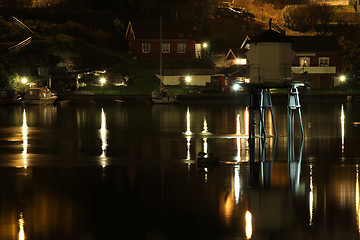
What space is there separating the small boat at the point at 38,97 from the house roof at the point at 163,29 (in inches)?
1105

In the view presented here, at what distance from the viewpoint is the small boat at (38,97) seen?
3797 inches

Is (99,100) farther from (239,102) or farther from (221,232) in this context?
(221,232)

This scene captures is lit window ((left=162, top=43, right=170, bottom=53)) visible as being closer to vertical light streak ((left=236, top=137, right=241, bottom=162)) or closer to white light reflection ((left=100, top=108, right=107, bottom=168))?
white light reflection ((left=100, top=108, right=107, bottom=168))

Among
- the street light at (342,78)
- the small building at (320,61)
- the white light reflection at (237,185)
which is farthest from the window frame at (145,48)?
the white light reflection at (237,185)

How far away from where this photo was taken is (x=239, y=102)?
329ft

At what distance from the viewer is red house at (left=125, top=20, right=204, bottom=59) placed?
12181cm

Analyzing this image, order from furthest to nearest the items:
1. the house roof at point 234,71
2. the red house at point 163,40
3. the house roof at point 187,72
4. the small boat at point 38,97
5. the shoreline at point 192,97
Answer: the red house at point 163,40
the house roof at point 187,72
the house roof at point 234,71
the shoreline at point 192,97
the small boat at point 38,97

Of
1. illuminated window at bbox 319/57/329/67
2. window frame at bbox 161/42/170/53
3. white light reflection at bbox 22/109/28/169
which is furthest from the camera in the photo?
window frame at bbox 161/42/170/53

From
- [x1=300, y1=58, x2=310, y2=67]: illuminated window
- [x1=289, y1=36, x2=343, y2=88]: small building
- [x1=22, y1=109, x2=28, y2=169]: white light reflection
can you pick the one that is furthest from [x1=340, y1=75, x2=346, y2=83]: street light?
[x1=22, y1=109, x2=28, y2=169]: white light reflection

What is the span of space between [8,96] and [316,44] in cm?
5142

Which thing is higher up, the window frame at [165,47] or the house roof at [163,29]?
the house roof at [163,29]

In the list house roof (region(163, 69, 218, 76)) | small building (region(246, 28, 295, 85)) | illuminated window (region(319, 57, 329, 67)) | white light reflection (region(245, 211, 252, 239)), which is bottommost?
white light reflection (region(245, 211, 252, 239))

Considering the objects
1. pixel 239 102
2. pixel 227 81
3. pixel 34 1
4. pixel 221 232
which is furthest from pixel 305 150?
pixel 34 1

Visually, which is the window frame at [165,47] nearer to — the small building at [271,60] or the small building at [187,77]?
the small building at [187,77]
